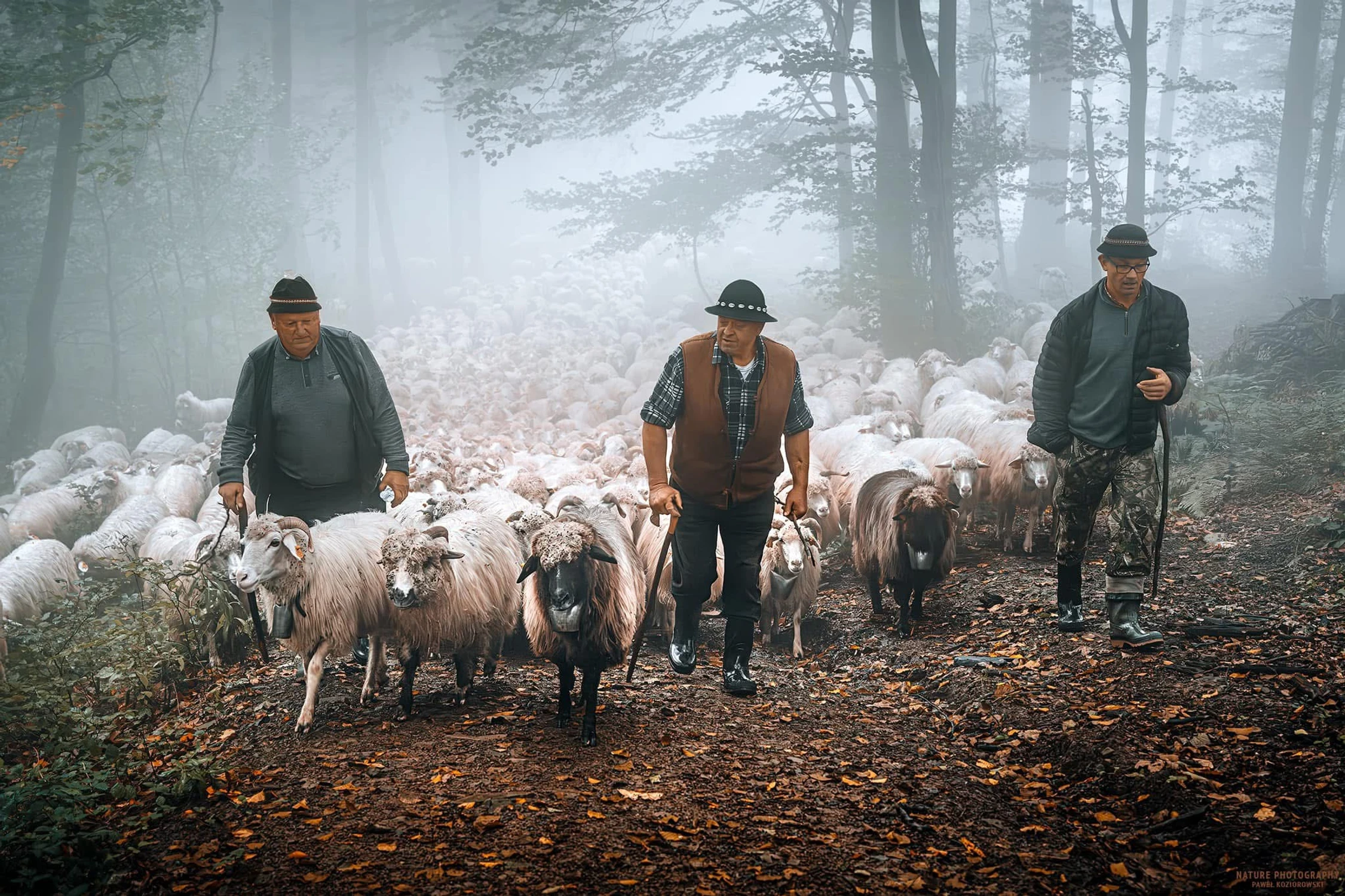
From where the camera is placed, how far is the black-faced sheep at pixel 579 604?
4.62 metres

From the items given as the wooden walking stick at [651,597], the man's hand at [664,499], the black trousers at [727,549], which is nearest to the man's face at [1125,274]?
the black trousers at [727,549]

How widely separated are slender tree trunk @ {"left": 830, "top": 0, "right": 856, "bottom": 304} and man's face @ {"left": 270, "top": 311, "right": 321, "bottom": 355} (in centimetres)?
1467

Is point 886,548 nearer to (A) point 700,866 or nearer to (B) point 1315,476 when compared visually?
(A) point 700,866

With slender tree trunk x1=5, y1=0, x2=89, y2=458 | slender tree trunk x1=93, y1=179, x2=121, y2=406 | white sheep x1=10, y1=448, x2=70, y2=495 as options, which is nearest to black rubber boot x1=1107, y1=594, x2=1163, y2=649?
white sheep x1=10, y1=448, x2=70, y2=495

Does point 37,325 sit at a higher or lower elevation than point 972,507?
higher

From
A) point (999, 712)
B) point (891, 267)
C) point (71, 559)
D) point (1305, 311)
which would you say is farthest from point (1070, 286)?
point (71, 559)

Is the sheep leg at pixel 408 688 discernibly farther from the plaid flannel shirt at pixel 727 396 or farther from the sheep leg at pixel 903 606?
the sheep leg at pixel 903 606

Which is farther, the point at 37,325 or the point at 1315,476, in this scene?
the point at 37,325

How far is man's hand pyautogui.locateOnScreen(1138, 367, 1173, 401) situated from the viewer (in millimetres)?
5094

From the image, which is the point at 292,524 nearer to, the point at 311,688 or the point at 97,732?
the point at 311,688

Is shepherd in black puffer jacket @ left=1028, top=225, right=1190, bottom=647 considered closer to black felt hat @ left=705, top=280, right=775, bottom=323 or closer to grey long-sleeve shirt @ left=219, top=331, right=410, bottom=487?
black felt hat @ left=705, top=280, right=775, bottom=323

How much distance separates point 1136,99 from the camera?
21.0m

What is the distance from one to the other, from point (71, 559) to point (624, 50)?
19.4 m

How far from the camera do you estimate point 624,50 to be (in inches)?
938
